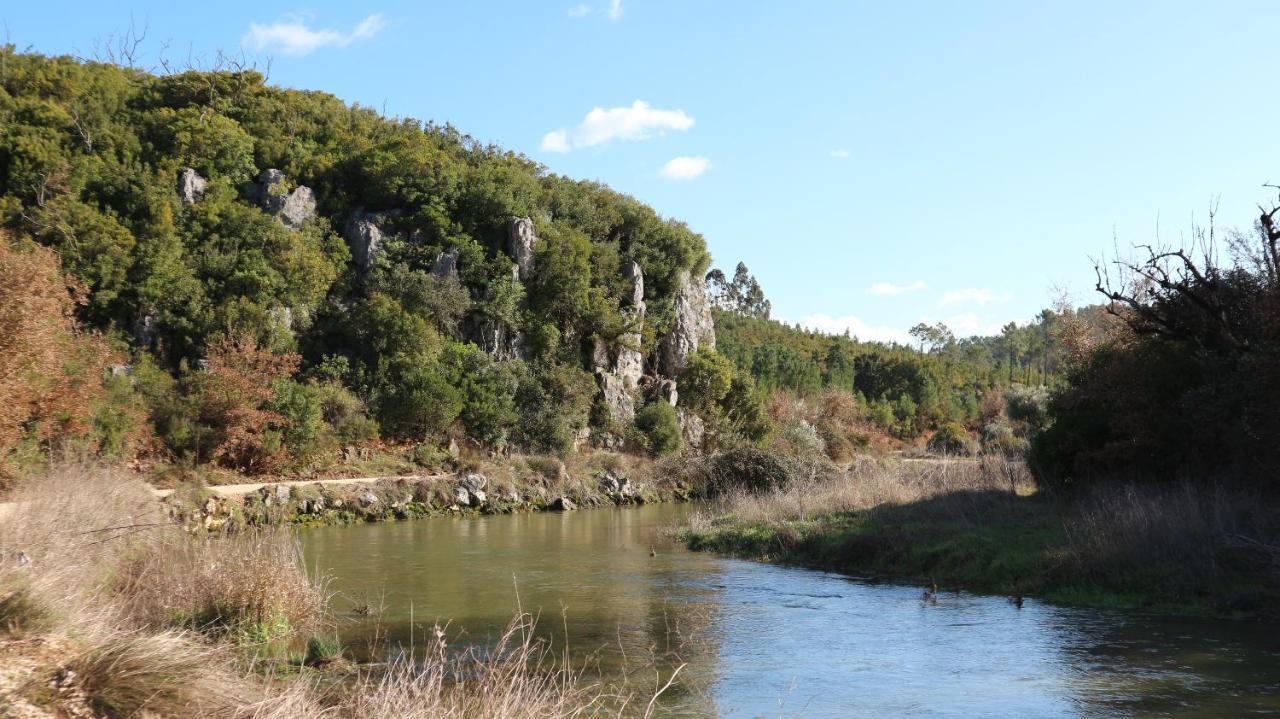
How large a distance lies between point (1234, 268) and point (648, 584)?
14.3 metres

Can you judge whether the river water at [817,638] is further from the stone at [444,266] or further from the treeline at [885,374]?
the treeline at [885,374]

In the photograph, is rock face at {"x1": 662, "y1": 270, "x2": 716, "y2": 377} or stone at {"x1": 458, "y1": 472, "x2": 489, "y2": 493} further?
rock face at {"x1": 662, "y1": 270, "x2": 716, "y2": 377}

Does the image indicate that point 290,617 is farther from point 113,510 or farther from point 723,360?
point 723,360

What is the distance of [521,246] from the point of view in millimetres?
46719

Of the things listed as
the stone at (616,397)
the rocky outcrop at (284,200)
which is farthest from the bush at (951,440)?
the rocky outcrop at (284,200)

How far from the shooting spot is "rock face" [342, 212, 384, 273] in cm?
4403

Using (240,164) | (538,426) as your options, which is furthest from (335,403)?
(240,164)

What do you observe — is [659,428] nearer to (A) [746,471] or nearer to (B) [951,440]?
(A) [746,471]

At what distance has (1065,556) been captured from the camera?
1609 centimetres

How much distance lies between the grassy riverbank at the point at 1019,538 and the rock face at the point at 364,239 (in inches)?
975

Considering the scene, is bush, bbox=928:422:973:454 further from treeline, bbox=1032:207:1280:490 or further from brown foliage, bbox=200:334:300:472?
brown foliage, bbox=200:334:300:472

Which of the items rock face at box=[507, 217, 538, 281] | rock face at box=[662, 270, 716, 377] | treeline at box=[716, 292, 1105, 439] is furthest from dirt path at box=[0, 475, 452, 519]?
treeline at box=[716, 292, 1105, 439]

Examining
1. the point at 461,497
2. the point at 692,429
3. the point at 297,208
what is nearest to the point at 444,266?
the point at 297,208

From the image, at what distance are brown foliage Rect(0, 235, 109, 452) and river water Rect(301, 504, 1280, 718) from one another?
22.9 feet
